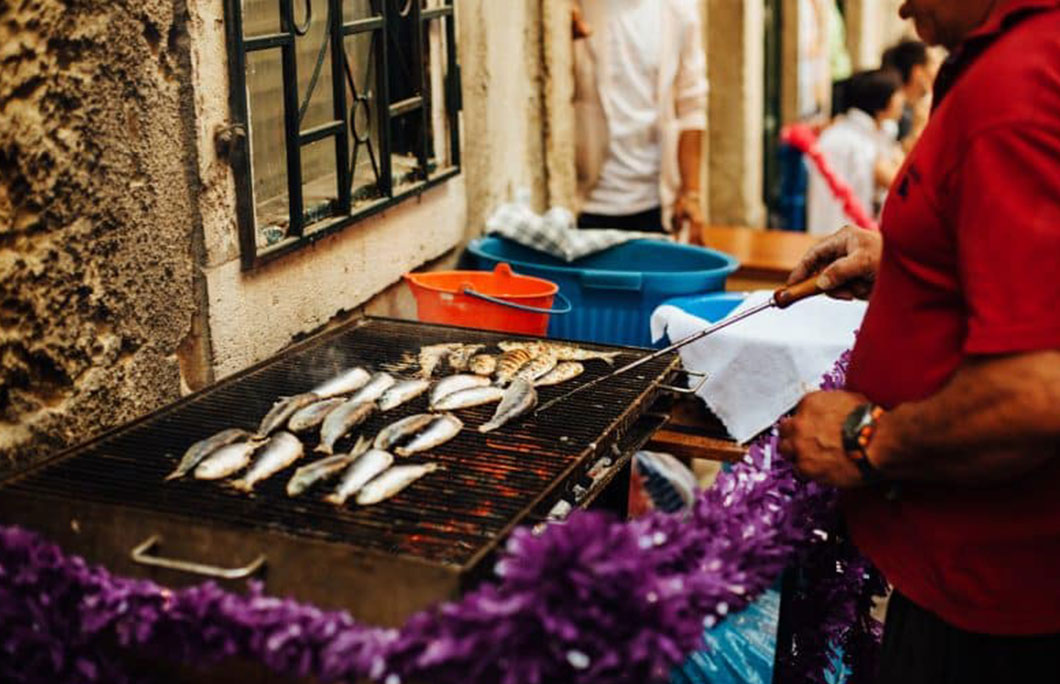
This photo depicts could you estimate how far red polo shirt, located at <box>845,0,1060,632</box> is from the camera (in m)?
2.33

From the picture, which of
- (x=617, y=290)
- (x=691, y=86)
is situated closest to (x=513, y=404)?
(x=617, y=290)

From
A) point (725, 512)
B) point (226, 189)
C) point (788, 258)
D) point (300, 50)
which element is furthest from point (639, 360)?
point (788, 258)

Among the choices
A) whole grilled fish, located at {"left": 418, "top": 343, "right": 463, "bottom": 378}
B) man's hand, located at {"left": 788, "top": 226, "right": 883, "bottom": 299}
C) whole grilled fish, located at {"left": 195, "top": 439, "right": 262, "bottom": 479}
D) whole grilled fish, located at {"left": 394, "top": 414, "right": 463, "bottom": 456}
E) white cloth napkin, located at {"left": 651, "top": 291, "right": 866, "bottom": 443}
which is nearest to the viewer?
whole grilled fish, located at {"left": 195, "top": 439, "right": 262, "bottom": 479}

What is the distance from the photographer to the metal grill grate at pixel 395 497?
9.02ft

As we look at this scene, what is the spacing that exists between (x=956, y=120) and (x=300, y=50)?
2675mm

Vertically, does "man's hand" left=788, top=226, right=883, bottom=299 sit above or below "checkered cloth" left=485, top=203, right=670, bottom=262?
above

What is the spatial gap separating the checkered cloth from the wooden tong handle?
7.22 feet

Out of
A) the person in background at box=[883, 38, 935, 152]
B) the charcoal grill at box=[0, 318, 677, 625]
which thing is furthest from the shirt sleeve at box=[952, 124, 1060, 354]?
the person in background at box=[883, 38, 935, 152]

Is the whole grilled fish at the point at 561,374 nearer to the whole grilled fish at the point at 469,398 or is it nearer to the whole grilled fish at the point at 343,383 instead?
the whole grilled fish at the point at 469,398

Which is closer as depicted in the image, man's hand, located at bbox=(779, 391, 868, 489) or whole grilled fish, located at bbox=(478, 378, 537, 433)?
man's hand, located at bbox=(779, 391, 868, 489)

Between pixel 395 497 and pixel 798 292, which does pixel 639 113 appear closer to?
pixel 798 292

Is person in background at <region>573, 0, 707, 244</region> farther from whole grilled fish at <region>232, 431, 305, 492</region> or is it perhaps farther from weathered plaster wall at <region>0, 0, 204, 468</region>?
whole grilled fish at <region>232, 431, 305, 492</region>

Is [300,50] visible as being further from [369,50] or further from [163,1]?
[163,1]

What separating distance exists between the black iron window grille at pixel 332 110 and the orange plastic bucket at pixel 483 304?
0.35m
